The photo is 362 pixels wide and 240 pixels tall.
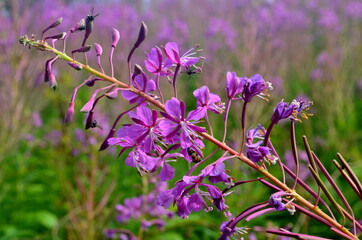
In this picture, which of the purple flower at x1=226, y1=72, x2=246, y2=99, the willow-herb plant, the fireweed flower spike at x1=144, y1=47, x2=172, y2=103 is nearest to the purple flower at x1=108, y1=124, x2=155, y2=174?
the willow-herb plant

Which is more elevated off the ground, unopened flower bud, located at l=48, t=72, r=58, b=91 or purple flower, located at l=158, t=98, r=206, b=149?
unopened flower bud, located at l=48, t=72, r=58, b=91

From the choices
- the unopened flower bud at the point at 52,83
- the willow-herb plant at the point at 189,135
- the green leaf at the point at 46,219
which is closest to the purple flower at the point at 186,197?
the willow-herb plant at the point at 189,135

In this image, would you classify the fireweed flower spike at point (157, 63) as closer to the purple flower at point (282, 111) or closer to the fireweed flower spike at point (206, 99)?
the fireweed flower spike at point (206, 99)

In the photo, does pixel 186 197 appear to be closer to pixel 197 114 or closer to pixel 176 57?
pixel 197 114

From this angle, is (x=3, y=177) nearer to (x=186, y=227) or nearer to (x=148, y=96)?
(x=186, y=227)

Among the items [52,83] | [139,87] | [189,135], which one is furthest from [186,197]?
[52,83]

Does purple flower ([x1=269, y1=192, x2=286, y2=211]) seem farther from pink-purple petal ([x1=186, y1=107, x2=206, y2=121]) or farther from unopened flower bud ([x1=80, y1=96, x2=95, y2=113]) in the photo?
unopened flower bud ([x1=80, y1=96, x2=95, y2=113])
